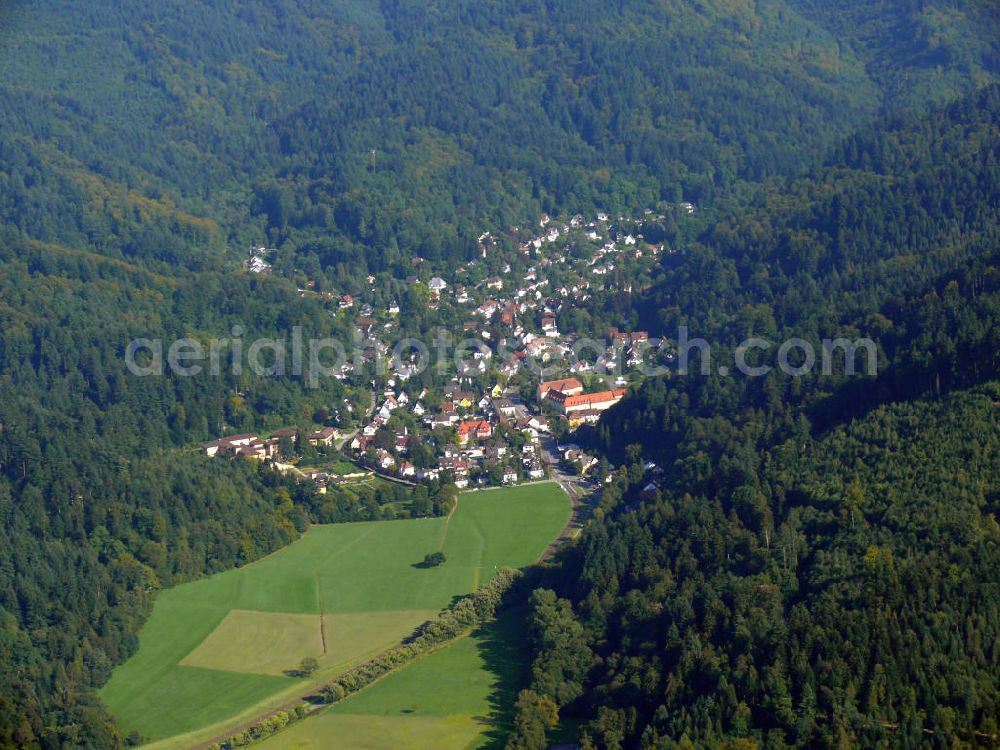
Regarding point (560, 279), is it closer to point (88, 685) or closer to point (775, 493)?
point (775, 493)

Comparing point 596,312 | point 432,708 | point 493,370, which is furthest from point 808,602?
point 596,312

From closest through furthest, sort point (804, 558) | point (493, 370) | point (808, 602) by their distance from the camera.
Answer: point (808, 602)
point (804, 558)
point (493, 370)

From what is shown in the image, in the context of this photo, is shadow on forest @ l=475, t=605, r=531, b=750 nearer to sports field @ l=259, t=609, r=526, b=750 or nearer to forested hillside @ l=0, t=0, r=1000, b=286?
sports field @ l=259, t=609, r=526, b=750

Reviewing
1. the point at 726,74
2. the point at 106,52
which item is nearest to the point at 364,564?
the point at 726,74

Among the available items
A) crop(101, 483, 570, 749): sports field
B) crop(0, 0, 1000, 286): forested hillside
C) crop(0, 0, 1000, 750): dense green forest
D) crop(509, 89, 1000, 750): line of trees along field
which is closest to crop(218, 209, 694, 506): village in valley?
crop(0, 0, 1000, 750): dense green forest

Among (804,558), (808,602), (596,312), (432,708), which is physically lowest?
(432,708)

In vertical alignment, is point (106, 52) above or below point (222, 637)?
above

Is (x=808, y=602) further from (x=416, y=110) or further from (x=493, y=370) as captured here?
(x=416, y=110)

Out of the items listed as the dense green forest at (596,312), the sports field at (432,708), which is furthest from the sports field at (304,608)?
the sports field at (432,708)
